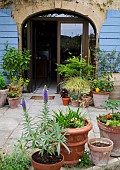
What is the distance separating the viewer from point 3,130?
4.18m

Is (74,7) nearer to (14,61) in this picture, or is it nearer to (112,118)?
(14,61)

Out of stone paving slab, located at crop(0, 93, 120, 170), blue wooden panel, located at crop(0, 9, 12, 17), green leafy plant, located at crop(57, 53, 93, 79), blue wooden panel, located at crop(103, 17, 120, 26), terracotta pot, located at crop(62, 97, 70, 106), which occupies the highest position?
blue wooden panel, located at crop(0, 9, 12, 17)

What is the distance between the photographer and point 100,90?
5797mm

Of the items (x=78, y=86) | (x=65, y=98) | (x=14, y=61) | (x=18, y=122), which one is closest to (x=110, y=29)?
(x=78, y=86)

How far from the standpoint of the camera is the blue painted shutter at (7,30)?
6.63m

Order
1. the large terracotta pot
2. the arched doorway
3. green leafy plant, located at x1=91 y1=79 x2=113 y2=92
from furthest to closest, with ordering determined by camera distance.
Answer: the arched doorway → green leafy plant, located at x1=91 y1=79 x2=113 y2=92 → the large terracotta pot

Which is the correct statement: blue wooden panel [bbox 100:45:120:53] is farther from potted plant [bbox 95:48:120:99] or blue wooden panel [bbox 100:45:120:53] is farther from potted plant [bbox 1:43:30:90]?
potted plant [bbox 1:43:30:90]

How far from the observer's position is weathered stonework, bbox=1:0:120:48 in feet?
21.5

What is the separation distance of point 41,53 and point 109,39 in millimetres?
4237

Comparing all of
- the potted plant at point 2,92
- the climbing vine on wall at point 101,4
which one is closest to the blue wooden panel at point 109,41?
the climbing vine on wall at point 101,4

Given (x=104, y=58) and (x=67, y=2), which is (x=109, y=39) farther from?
(x=67, y=2)

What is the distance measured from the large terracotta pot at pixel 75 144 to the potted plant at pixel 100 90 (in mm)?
2747

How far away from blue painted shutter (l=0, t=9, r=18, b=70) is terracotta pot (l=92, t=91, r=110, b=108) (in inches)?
101

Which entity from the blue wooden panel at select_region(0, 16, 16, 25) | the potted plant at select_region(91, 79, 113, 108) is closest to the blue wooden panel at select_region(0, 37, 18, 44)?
the blue wooden panel at select_region(0, 16, 16, 25)
